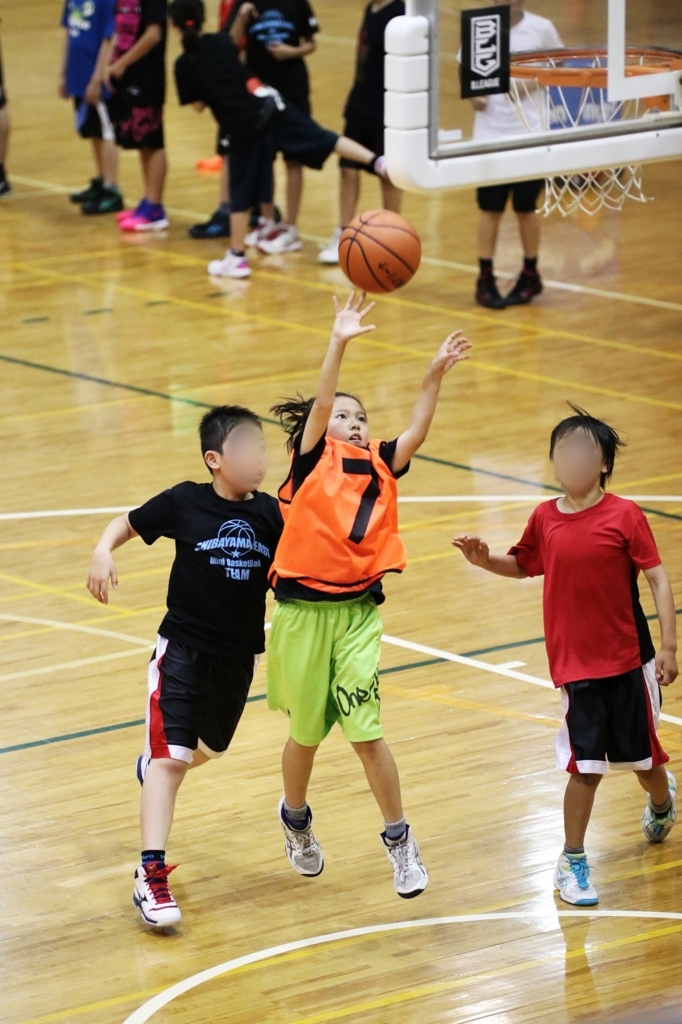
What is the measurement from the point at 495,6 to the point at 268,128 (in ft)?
20.1

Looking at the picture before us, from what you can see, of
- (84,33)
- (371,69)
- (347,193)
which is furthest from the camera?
(84,33)

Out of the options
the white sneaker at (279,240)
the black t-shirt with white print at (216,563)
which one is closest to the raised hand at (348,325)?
the black t-shirt with white print at (216,563)

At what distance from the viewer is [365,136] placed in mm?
12727

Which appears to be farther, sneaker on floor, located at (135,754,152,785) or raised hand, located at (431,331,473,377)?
sneaker on floor, located at (135,754,152,785)

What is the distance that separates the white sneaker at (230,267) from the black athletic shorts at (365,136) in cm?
105

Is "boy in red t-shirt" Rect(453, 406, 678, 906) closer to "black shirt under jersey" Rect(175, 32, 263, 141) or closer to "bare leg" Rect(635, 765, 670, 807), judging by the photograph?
"bare leg" Rect(635, 765, 670, 807)

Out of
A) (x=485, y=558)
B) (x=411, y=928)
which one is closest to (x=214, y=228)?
(x=485, y=558)

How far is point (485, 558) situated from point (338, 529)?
0.48 meters

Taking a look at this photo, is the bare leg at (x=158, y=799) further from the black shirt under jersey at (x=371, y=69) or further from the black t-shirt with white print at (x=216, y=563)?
the black shirt under jersey at (x=371, y=69)

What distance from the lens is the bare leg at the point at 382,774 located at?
453 centimetres

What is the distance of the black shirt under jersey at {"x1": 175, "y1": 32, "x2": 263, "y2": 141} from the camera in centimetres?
1232

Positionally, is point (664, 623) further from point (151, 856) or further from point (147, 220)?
point (147, 220)

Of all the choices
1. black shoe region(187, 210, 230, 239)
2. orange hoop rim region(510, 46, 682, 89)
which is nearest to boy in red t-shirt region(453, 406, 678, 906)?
orange hoop rim region(510, 46, 682, 89)

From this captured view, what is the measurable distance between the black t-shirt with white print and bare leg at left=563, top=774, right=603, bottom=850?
0.92 m
